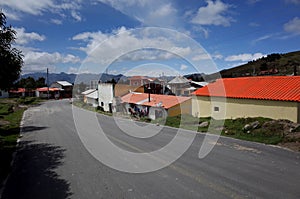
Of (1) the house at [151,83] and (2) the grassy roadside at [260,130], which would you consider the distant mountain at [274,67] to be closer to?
(1) the house at [151,83]

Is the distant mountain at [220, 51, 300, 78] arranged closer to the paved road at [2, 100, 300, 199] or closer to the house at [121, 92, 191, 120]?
the house at [121, 92, 191, 120]

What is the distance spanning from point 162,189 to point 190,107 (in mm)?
19204

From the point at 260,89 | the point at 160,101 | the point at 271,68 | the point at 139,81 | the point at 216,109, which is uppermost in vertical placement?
Answer: the point at 271,68

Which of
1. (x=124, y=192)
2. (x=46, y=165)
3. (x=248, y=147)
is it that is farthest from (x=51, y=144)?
(x=248, y=147)

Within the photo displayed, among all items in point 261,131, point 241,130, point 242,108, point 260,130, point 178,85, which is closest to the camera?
point 261,131

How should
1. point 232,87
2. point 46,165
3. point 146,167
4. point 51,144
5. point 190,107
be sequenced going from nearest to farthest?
point 146,167, point 46,165, point 51,144, point 232,87, point 190,107

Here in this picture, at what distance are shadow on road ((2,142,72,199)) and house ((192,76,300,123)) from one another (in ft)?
47.3

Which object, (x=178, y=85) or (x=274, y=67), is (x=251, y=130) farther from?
(x=274, y=67)

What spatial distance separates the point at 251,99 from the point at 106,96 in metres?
25.0

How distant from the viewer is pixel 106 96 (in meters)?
36.9

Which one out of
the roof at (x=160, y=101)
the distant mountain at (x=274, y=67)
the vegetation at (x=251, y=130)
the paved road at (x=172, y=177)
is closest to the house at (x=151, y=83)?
the roof at (x=160, y=101)

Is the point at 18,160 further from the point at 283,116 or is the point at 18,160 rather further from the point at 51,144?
the point at 283,116

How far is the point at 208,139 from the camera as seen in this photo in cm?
1325

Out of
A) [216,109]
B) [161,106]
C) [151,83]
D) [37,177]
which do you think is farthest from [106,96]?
[37,177]
